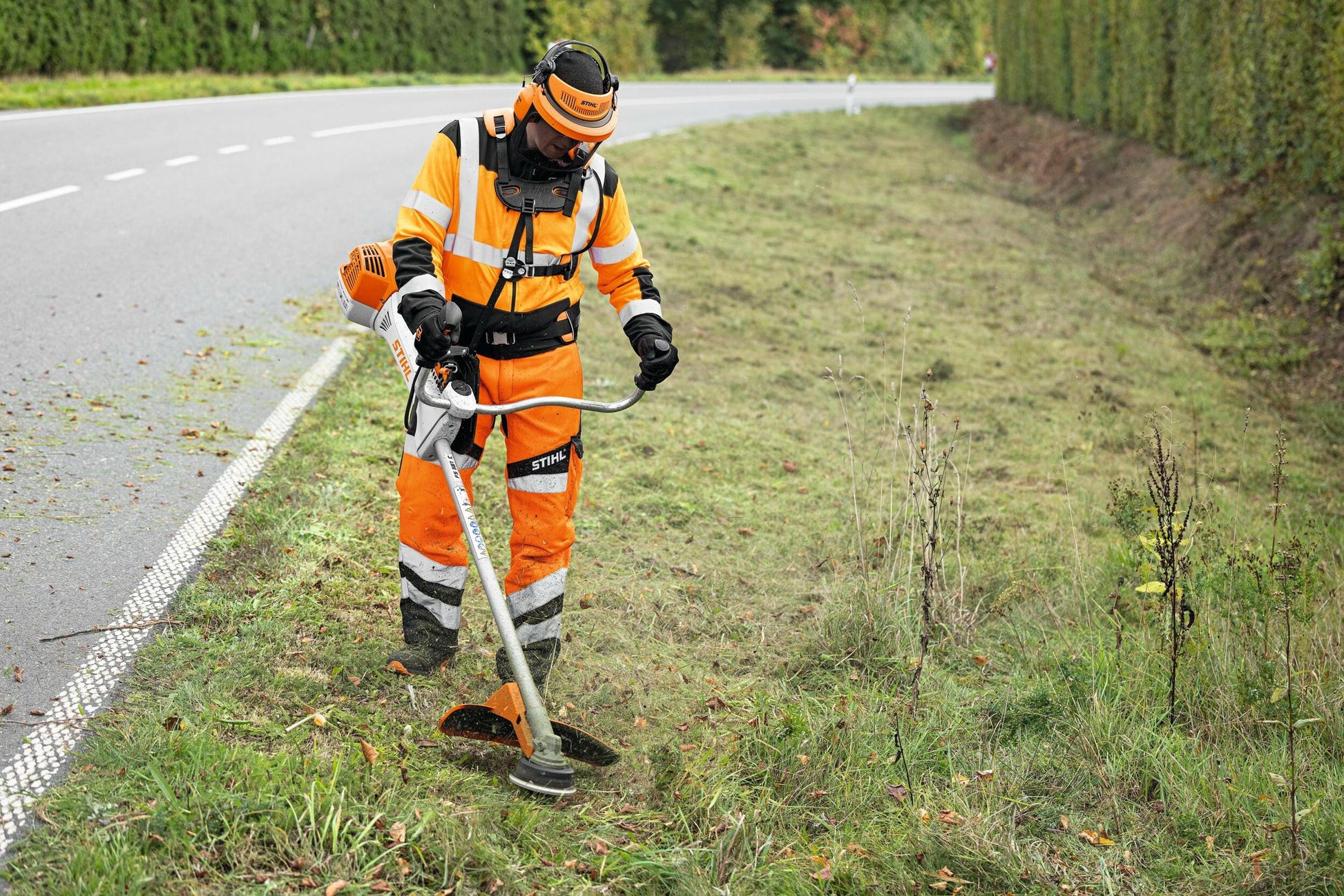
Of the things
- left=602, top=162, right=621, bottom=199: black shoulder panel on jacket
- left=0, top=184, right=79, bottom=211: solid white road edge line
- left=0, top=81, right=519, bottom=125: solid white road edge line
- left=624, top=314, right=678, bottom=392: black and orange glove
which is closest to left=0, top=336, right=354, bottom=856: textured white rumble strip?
left=624, top=314, right=678, bottom=392: black and orange glove

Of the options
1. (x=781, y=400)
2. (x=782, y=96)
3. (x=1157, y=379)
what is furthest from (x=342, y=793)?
(x=782, y=96)

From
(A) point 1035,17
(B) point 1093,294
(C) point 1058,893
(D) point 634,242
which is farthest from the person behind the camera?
(A) point 1035,17

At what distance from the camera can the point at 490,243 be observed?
3605mm

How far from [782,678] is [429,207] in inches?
82.0

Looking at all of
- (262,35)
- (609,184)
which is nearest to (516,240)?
(609,184)

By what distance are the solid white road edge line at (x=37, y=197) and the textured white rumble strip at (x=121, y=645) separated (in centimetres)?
394

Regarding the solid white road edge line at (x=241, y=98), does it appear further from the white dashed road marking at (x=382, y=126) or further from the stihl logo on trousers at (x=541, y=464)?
the stihl logo on trousers at (x=541, y=464)

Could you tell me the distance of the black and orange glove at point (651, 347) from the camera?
373 centimetres

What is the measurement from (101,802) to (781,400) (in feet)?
17.1

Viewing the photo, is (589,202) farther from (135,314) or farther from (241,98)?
(241,98)

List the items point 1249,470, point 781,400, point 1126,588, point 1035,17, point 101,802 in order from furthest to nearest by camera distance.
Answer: point 1035,17
point 781,400
point 1249,470
point 1126,588
point 101,802

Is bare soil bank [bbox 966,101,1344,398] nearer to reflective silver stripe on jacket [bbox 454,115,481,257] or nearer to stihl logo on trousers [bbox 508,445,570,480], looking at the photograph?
stihl logo on trousers [bbox 508,445,570,480]

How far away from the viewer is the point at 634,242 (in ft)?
13.0

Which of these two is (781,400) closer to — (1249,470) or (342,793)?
(1249,470)
